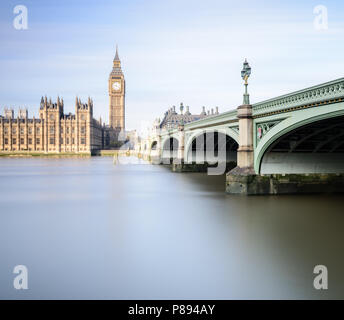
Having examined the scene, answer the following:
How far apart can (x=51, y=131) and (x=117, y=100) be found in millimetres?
52775

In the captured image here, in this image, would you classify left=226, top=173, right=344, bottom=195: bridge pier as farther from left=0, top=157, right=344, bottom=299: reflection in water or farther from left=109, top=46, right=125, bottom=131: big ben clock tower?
left=109, top=46, right=125, bottom=131: big ben clock tower

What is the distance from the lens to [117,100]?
545ft

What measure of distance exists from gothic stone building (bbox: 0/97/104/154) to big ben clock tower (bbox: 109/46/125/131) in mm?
38322

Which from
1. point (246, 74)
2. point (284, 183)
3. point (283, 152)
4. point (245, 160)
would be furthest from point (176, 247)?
point (246, 74)

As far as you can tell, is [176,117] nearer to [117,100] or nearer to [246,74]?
[117,100]

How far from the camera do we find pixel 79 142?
392 feet

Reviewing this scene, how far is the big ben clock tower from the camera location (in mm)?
162125

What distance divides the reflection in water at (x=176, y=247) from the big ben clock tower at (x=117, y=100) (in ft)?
482

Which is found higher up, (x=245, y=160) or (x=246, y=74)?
(x=246, y=74)

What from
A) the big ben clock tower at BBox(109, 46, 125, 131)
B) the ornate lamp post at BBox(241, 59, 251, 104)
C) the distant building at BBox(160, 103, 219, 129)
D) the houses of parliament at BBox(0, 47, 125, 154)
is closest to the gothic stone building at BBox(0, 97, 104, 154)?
the houses of parliament at BBox(0, 47, 125, 154)

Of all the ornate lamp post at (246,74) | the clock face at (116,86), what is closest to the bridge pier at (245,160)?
the ornate lamp post at (246,74)

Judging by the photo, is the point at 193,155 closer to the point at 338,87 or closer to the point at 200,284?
the point at 338,87

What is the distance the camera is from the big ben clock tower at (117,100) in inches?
6383

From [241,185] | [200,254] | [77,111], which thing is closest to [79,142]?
[77,111]
